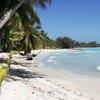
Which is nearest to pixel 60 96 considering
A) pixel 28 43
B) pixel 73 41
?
pixel 28 43

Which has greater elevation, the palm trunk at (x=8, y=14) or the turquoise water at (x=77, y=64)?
the palm trunk at (x=8, y=14)

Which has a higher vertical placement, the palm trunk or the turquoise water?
the palm trunk

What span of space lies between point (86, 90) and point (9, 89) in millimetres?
4816

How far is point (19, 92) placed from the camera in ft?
29.6

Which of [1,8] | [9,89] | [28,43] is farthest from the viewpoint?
[28,43]

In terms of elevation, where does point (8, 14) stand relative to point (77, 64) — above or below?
above

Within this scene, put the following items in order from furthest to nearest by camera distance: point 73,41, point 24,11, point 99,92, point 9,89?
point 73,41, point 24,11, point 99,92, point 9,89

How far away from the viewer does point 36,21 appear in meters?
21.6

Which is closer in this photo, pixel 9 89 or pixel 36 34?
pixel 9 89

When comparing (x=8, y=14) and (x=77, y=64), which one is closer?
(x=8, y=14)

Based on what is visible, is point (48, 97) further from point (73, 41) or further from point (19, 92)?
point (73, 41)

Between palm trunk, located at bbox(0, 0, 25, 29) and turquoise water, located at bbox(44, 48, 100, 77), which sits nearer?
palm trunk, located at bbox(0, 0, 25, 29)

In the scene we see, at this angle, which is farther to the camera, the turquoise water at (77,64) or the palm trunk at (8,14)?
the turquoise water at (77,64)

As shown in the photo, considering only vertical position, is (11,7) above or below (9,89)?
above
